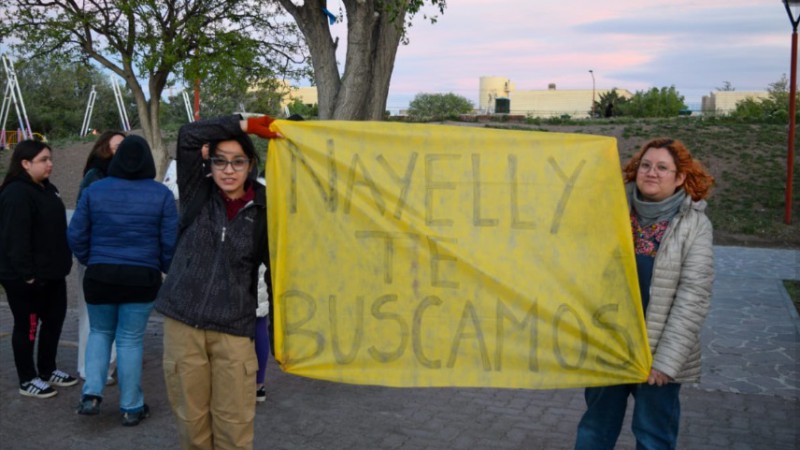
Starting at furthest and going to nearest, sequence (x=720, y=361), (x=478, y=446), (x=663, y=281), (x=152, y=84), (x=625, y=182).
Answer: (x=152, y=84) < (x=720, y=361) < (x=478, y=446) < (x=625, y=182) < (x=663, y=281)

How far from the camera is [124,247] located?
5566mm

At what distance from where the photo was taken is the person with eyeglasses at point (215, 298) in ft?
13.0

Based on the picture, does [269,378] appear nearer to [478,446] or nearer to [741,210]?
[478,446]

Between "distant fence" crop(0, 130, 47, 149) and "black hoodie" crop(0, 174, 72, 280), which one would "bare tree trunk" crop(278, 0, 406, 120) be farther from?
"distant fence" crop(0, 130, 47, 149)

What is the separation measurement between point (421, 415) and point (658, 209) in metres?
2.81

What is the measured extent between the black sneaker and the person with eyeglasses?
6.50 feet

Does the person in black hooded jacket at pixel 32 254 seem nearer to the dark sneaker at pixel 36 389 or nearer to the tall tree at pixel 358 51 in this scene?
the dark sneaker at pixel 36 389

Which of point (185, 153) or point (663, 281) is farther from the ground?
point (185, 153)

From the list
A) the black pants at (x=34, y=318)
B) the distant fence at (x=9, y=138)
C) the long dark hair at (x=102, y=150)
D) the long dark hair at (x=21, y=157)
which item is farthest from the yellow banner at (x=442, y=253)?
the distant fence at (x=9, y=138)

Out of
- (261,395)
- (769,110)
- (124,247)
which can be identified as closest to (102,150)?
(124,247)

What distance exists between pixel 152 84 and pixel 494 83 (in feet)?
261

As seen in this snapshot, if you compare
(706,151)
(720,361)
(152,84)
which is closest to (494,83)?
(706,151)

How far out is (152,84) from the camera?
16.6m

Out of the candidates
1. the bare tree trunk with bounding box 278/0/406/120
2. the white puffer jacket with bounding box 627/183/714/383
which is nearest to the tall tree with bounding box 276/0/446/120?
the bare tree trunk with bounding box 278/0/406/120
